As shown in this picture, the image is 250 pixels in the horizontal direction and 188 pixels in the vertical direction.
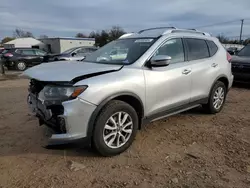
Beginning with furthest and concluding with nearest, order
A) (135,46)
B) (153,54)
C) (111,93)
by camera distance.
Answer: (135,46), (153,54), (111,93)

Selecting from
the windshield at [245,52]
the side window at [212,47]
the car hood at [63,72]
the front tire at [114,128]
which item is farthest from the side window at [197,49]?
the windshield at [245,52]

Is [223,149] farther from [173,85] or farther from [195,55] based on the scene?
[195,55]

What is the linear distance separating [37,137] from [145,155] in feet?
6.15

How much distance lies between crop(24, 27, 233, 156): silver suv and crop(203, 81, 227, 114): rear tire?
8 cm

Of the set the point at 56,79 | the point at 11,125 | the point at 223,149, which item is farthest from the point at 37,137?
the point at 223,149

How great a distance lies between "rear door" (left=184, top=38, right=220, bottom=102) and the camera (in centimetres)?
454

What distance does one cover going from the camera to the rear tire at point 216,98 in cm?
510

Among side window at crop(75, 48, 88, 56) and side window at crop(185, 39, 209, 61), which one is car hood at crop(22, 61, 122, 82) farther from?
side window at crop(75, 48, 88, 56)

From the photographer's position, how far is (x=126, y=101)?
11.8 ft

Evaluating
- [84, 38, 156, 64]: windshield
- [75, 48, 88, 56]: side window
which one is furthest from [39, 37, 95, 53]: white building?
[84, 38, 156, 64]: windshield

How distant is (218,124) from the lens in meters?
4.78

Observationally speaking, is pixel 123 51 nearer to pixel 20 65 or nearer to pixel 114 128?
pixel 114 128

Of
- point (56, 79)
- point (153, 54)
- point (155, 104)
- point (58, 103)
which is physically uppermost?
point (153, 54)

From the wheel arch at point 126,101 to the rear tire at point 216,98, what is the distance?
2055 mm
